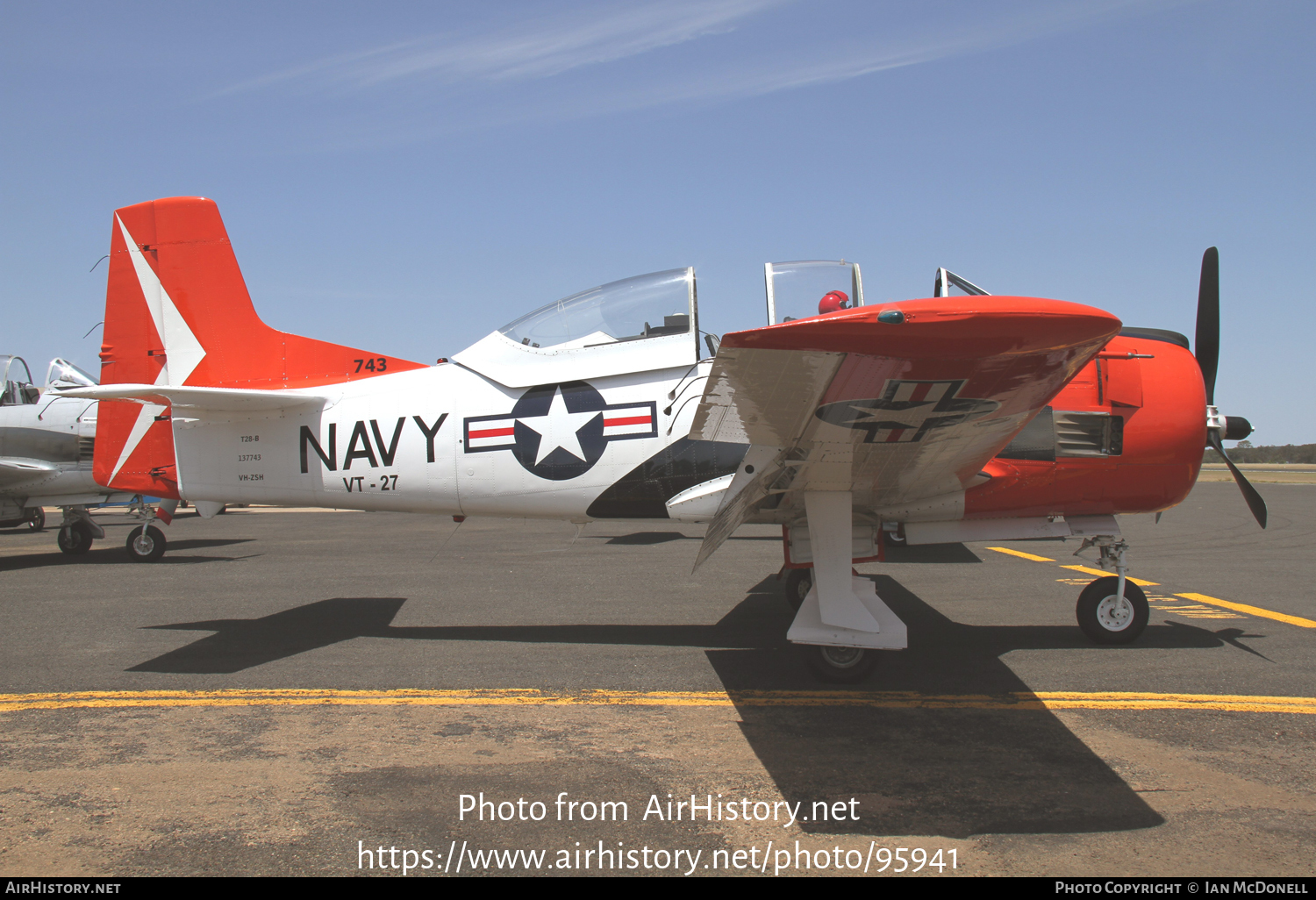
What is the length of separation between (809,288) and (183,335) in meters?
5.77

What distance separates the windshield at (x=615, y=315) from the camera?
6.02 metres

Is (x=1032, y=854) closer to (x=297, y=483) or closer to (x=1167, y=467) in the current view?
(x=1167, y=467)

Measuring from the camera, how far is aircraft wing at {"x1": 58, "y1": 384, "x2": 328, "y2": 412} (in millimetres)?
5887

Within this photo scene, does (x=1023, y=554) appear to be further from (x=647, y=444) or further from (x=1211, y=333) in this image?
(x=647, y=444)

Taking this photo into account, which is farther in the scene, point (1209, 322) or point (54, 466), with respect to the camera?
point (54, 466)

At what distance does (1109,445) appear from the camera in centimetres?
589

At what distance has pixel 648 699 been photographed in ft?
16.5

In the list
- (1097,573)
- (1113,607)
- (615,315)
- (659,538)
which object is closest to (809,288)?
(615,315)

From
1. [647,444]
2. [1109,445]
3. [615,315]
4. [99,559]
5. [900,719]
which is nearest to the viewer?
[900,719]

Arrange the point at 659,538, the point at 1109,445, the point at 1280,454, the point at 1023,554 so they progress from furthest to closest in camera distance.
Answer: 1. the point at 1280,454
2. the point at 659,538
3. the point at 1023,554
4. the point at 1109,445

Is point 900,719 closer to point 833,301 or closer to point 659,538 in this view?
point 833,301

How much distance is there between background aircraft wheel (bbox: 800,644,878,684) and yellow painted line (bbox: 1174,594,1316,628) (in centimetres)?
449

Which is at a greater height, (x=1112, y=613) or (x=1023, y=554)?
(x=1112, y=613)

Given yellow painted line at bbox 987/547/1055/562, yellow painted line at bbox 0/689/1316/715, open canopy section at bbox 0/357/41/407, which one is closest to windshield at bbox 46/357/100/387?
open canopy section at bbox 0/357/41/407
